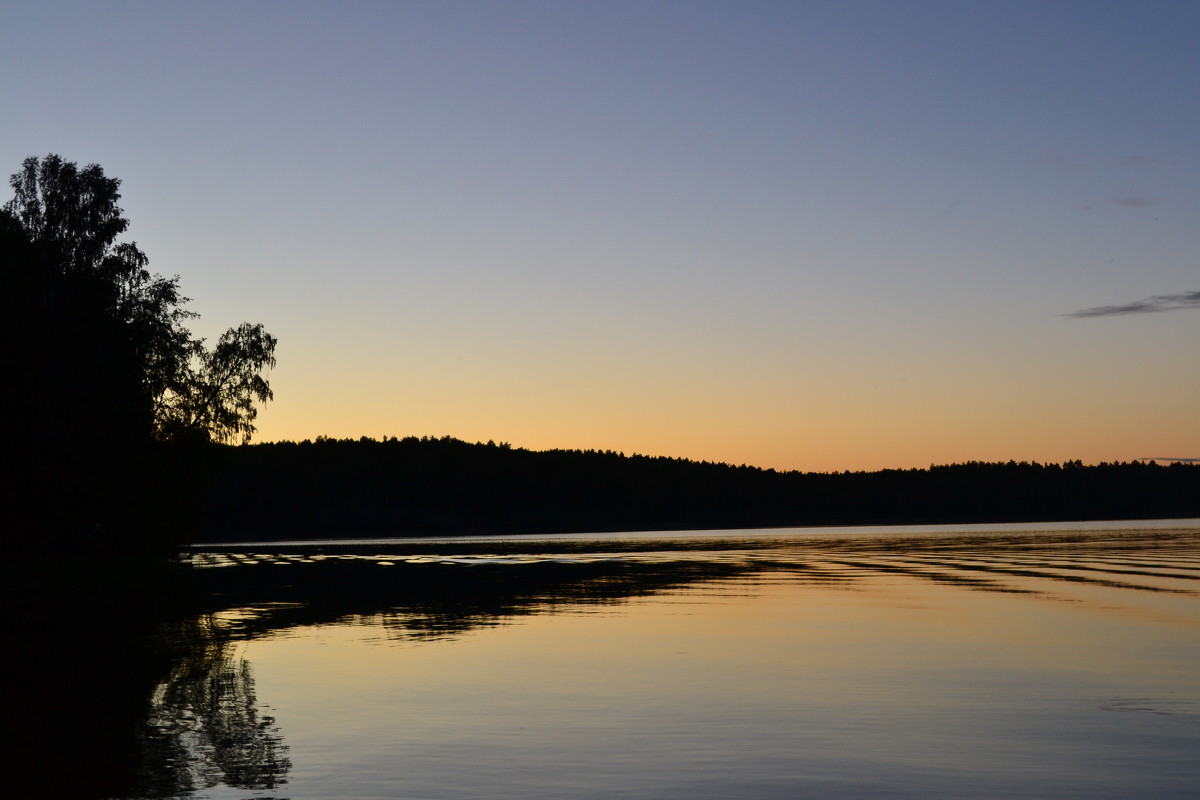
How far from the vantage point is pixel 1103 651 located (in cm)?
2797

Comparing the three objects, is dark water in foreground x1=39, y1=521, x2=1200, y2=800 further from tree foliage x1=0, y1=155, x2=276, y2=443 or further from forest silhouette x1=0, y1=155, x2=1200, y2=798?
tree foliage x1=0, y1=155, x2=276, y2=443

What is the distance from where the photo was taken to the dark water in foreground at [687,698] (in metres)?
14.6

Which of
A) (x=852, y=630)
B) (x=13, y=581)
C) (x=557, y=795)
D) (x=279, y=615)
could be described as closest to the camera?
(x=557, y=795)

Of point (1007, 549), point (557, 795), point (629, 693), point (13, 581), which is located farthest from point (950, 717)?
point (1007, 549)

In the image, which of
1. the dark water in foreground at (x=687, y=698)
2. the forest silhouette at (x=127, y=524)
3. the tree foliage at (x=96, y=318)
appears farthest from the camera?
the tree foliage at (x=96, y=318)

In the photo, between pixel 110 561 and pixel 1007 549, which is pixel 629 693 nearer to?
pixel 110 561

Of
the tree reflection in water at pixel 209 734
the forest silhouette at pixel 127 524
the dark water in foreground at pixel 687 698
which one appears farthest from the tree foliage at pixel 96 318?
the tree reflection in water at pixel 209 734

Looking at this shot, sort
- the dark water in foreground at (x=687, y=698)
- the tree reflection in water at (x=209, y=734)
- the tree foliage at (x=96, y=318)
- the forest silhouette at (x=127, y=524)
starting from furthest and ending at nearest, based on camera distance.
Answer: the tree foliage at (x=96, y=318)
the forest silhouette at (x=127, y=524)
the dark water in foreground at (x=687, y=698)
the tree reflection in water at (x=209, y=734)

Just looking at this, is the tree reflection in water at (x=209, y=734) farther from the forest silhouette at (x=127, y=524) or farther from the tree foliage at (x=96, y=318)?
the tree foliage at (x=96, y=318)

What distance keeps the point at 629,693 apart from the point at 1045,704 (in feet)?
24.2

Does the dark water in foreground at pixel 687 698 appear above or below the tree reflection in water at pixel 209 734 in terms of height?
below

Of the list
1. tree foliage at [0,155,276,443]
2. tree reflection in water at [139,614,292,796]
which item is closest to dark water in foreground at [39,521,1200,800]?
tree reflection in water at [139,614,292,796]

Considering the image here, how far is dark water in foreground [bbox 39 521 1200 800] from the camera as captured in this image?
14.6 meters

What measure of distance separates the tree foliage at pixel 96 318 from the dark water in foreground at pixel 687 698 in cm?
2397
